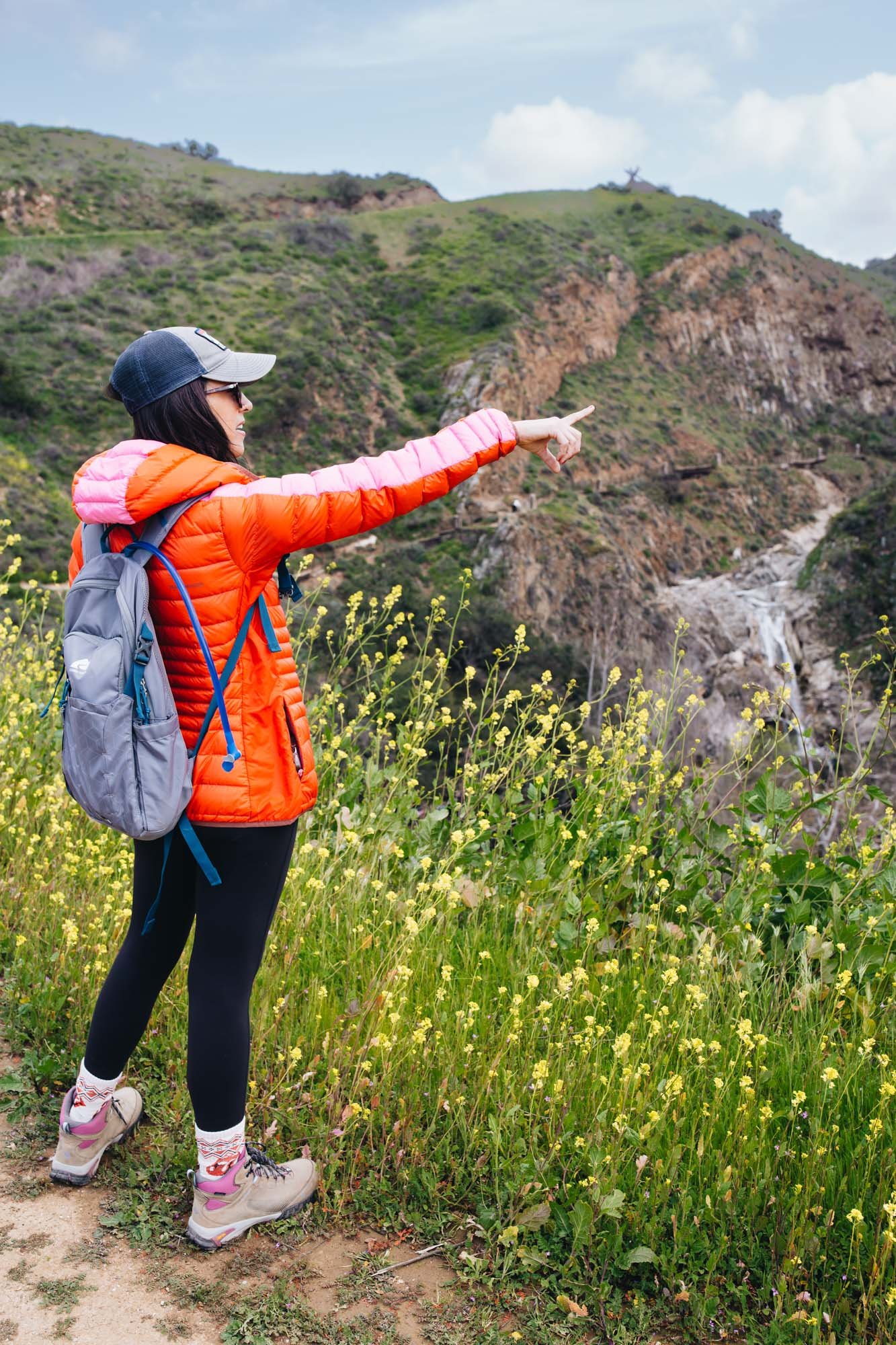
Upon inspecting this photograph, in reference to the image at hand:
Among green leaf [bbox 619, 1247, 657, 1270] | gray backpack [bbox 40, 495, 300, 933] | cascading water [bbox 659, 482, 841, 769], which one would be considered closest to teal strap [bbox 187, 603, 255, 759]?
gray backpack [bbox 40, 495, 300, 933]

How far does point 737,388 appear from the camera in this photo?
5919cm

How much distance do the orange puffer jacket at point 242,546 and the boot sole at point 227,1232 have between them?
979mm

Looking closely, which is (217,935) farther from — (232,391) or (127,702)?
(232,391)

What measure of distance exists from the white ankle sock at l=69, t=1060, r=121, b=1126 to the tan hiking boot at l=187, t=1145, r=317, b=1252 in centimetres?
29

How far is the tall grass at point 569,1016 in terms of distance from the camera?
215cm

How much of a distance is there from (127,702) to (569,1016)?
5.24 ft

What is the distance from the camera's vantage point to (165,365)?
1987 millimetres

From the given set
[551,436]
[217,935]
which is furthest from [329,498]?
[217,935]

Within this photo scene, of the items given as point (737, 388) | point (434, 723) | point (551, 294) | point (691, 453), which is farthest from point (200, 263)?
point (434, 723)

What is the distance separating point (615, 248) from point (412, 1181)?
66.8 m

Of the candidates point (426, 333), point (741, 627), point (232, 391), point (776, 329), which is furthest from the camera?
point (776, 329)

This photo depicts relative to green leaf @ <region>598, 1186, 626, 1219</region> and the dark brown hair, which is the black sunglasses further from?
green leaf @ <region>598, 1186, 626, 1219</region>

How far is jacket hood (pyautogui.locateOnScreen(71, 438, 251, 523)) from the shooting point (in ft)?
6.13

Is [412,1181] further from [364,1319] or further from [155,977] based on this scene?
[155,977]
